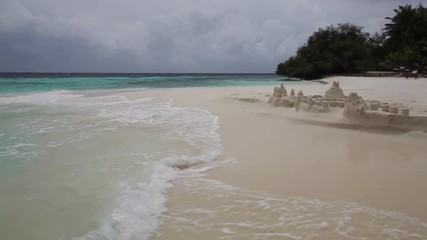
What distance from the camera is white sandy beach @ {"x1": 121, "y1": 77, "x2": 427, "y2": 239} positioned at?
3203mm

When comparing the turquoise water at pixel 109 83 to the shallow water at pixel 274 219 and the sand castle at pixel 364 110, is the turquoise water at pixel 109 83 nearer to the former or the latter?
the sand castle at pixel 364 110

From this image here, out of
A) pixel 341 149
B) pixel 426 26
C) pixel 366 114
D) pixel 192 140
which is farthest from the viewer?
pixel 426 26

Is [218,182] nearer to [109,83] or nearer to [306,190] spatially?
[306,190]

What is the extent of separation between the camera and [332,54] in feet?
157

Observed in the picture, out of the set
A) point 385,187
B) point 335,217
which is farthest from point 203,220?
point 385,187

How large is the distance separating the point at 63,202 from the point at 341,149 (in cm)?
447

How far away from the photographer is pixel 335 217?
3408 mm

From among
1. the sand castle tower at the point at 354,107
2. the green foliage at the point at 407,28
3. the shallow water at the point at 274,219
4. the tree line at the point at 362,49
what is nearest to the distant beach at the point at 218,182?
the shallow water at the point at 274,219

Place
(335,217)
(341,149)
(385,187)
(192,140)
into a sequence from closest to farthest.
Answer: (335,217) → (385,187) → (341,149) → (192,140)

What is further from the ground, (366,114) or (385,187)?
(366,114)

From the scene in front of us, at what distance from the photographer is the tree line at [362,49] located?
39.8 meters

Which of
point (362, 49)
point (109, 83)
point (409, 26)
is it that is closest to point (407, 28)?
point (409, 26)

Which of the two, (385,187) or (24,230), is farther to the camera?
(385,187)

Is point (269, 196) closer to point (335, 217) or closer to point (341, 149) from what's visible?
point (335, 217)
